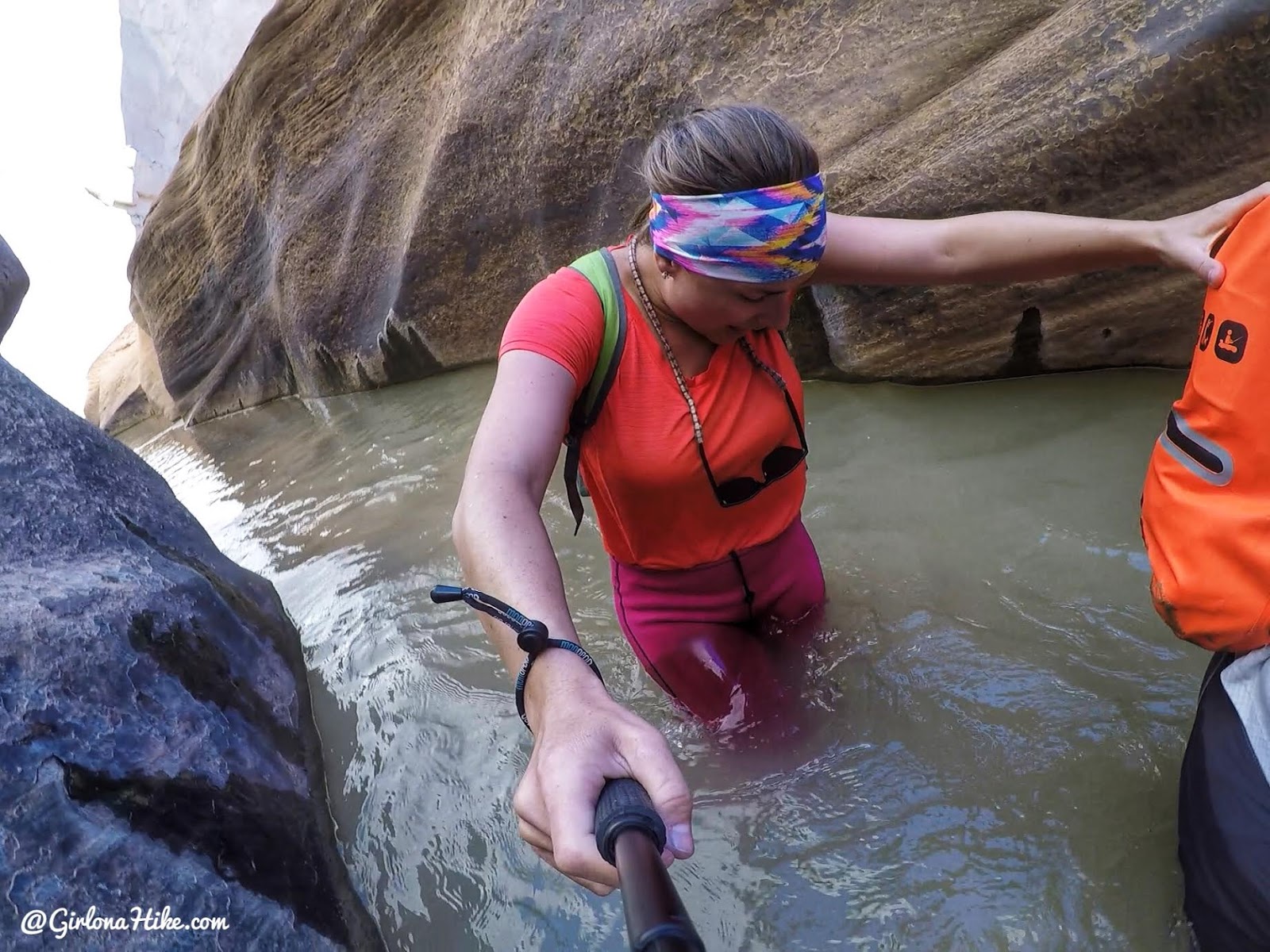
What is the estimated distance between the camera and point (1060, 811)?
1.91m

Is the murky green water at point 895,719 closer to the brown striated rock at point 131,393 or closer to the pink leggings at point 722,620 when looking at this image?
the pink leggings at point 722,620

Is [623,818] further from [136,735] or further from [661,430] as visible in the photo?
[136,735]

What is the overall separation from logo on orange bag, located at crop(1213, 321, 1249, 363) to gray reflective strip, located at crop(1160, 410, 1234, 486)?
0.14 meters

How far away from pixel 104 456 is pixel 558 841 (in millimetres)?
2536

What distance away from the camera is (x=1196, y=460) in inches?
60.8

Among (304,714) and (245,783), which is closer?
(245,783)

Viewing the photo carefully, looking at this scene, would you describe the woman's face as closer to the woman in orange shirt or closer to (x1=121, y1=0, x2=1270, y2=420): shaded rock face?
the woman in orange shirt

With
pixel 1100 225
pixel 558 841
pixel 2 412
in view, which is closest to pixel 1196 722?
pixel 1100 225

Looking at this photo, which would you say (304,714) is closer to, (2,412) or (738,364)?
(2,412)

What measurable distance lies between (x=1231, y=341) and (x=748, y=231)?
32.8 inches

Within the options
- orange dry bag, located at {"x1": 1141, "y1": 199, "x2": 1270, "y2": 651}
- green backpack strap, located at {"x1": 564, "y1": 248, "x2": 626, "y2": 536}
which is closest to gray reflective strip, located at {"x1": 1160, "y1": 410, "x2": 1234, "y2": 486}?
orange dry bag, located at {"x1": 1141, "y1": 199, "x2": 1270, "y2": 651}

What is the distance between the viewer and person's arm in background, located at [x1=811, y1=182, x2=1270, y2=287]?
1802 mm

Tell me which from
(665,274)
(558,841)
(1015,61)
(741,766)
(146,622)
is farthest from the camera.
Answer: (1015,61)

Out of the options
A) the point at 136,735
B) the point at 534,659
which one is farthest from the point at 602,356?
the point at 136,735
